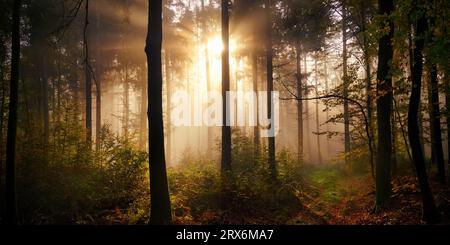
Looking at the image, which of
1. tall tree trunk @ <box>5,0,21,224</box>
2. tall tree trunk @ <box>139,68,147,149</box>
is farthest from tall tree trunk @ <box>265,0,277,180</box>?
tall tree trunk @ <box>139,68,147,149</box>

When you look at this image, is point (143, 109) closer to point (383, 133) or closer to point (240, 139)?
point (240, 139)

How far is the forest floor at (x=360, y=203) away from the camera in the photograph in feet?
29.9

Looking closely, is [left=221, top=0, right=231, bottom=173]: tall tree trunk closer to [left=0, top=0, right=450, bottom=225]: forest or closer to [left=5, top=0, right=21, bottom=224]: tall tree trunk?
[left=0, top=0, right=450, bottom=225]: forest

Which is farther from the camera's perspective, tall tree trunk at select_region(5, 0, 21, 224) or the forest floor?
tall tree trunk at select_region(5, 0, 21, 224)

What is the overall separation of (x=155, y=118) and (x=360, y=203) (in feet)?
Result: 31.0

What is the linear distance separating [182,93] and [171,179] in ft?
98.9

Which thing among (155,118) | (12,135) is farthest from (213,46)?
(12,135)

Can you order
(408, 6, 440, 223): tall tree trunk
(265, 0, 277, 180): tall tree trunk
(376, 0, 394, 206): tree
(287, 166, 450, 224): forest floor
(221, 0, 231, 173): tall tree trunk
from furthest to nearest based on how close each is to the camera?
(265, 0, 277, 180): tall tree trunk
(221, 0, 231, 173): tall tree trunk
(376, 0, 394, 206): tree
(287, 166, 450, 224): forest floor
(408, 6, 440, 223): tall tree trunk

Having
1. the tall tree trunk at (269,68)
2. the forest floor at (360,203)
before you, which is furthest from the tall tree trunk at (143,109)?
the forest floor at (360,203)

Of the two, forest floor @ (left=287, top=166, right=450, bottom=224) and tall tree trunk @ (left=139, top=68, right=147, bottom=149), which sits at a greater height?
tall tree trunk @ (left=139, top=68, right=147, bottom=149)

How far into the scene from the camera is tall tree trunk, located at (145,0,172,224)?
30.1 ft

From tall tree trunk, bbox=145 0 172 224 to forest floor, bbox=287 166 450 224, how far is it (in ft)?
17.0
